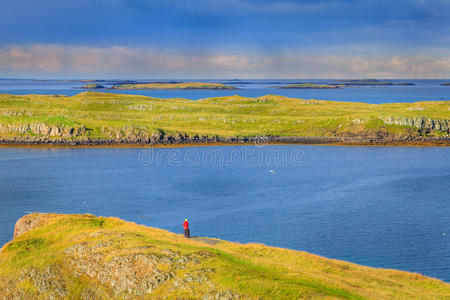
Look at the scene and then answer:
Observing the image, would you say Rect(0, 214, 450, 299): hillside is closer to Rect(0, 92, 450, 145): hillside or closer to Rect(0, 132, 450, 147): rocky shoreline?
Rect(0, 132, 450, 147): rocky shoreline

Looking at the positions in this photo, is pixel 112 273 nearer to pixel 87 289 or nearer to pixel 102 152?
pixel 87 289

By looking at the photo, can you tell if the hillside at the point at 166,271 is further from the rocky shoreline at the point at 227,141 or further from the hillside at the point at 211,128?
the hillside at the point at 211,128

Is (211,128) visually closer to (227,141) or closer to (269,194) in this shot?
(227,141)

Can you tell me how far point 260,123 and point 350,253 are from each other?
126 metres

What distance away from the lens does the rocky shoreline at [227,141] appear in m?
150

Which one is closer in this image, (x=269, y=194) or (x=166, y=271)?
(x=166, y=271)

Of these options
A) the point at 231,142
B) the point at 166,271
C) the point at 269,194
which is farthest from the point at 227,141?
the point at 166,271

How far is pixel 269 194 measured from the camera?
8806 centimetres

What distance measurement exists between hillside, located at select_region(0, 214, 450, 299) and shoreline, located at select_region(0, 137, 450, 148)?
105608 millimetres

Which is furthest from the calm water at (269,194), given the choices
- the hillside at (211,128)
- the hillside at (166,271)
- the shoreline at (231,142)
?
the hillside at (166,271)

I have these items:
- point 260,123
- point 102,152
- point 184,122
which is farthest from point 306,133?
point 102,152

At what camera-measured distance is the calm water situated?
61438mm

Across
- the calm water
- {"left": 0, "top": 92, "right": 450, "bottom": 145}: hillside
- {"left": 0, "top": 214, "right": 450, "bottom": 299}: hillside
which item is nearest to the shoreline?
{"left": 0, "top": 92, "right": 450, "bottom": 145}: hillside

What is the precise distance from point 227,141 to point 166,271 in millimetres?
122359
